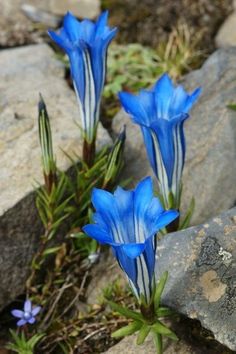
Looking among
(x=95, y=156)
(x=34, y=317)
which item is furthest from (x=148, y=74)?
(x=34, y=317)

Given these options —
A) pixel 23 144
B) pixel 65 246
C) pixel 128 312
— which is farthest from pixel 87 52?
pixel 128 312

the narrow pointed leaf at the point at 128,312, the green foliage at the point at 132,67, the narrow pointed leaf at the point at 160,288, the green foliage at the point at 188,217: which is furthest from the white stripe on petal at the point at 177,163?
the green foliage at the point at 132,67

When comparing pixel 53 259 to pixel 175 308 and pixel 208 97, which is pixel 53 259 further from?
pixel 208 97

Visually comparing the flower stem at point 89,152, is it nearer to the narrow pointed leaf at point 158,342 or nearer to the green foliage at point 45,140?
the green foliage at point 45,140

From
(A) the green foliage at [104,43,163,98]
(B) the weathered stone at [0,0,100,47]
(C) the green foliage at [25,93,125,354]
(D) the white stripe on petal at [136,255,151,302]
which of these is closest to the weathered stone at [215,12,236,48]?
(A) the green foliage at [104,43,163,98]

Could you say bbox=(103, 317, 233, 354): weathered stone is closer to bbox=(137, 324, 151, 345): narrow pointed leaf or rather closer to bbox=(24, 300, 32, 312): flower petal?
bbox=(137, 324, 151, 345): narrow pointed leaf

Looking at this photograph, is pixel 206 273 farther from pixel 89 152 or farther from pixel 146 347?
pixel 89 152
